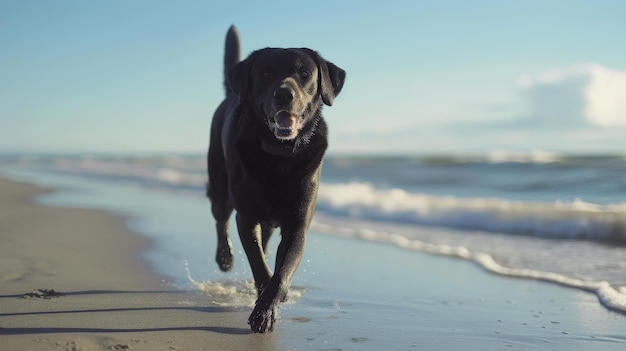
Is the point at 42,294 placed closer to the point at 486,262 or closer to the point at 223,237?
the point at 223,237

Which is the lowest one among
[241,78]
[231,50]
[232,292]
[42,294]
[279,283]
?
[42,294]

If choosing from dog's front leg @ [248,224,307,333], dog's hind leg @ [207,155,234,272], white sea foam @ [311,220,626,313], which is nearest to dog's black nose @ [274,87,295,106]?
dog's front leg @ [248,224,307,333]

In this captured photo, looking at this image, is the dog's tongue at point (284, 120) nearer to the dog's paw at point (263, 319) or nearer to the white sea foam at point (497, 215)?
the dog's paw at point (263, 319)

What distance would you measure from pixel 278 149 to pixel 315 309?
3.42 feet

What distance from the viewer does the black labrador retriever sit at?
364 centimetres

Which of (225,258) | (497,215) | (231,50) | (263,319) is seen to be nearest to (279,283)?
(263,319)

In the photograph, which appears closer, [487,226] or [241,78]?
[241,78]

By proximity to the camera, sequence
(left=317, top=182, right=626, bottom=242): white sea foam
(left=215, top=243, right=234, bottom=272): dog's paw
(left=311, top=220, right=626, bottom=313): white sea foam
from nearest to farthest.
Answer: (left=311, top=220, right=626, bottom=313): white sea foam, (left=215, top=243, right=234, bottom=272): dog's paw, (left=317, top=182, right=626, bottom=242): white sea foam

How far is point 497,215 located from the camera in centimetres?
903

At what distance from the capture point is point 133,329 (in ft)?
11.2

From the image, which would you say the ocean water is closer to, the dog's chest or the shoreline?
the shoreline

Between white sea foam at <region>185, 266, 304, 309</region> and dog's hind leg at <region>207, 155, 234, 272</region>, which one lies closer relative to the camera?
white sea foam at <region>185, 266, 304, 309</region>

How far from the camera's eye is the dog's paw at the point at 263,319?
3.35 metres

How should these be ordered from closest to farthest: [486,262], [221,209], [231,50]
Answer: [221,209]
[231,50]
[486,262]
